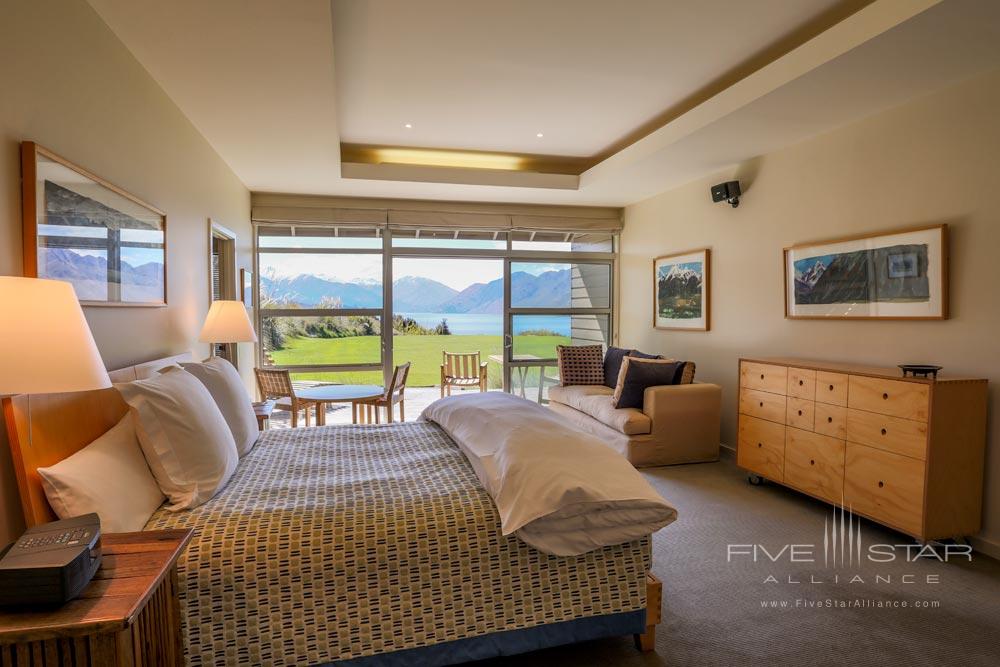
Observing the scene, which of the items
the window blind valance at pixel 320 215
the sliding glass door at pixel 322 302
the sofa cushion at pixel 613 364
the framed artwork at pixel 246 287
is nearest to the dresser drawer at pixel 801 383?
the sofa cushion at pixel 613 364

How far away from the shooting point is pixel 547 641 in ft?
6.05

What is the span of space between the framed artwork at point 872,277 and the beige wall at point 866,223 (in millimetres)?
69

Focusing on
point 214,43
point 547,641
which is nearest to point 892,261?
point 547,641

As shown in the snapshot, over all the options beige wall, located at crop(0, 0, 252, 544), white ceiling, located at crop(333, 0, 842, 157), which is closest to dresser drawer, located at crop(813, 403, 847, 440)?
white ceiling, located at crop(333, 0, 842, 157)

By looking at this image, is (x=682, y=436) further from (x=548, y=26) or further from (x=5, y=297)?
(x=5, y=297)

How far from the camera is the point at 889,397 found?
2.88 meters

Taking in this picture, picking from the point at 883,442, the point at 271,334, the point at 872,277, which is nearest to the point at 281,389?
the point at 271,334

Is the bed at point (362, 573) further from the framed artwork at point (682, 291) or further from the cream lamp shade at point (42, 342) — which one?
the framed artwork at point (682, 291)

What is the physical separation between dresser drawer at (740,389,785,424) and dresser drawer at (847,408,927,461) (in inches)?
20.9

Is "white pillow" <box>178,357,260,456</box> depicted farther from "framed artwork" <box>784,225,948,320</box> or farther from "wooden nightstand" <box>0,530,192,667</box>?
"framed artwork" <box>784,225,948,320</box>

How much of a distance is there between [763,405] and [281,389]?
12.7 ft

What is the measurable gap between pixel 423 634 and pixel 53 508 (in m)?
1.16

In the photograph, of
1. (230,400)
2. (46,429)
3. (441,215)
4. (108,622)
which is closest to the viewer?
(108,622)

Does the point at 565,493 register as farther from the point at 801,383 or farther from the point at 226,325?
the point at 226,325
